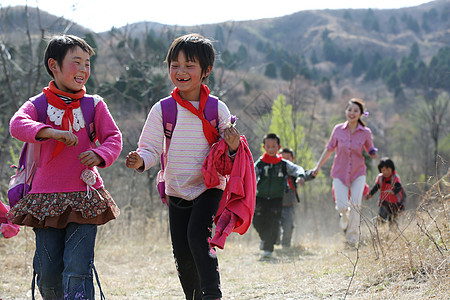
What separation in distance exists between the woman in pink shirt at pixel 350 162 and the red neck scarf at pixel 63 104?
14.8 feet

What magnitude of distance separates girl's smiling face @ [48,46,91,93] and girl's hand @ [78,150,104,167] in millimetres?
509

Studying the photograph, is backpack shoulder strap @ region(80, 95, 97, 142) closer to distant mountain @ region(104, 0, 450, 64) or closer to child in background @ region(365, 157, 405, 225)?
child in background @ region(365, 157, 405, 225)

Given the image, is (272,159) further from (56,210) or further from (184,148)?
(56,210)

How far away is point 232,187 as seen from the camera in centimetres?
326

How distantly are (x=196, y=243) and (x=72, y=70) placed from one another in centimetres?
128

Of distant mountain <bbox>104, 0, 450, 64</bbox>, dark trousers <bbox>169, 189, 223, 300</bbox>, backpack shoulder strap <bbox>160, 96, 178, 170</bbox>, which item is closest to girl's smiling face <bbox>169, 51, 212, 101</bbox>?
backpack shoulder strap <bbox>160, 96, 178, 170</bbox>

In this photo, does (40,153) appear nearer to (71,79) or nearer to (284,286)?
(71,79)

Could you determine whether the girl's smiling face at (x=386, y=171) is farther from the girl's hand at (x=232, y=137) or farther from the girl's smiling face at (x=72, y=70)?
the girl's smiling face at (x=72, y=70)

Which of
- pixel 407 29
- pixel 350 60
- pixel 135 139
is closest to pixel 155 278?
pixel 135 139

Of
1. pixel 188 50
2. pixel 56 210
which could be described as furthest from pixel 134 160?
pixel 188 50

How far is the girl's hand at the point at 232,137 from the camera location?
130 inches

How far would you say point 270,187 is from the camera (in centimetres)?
767

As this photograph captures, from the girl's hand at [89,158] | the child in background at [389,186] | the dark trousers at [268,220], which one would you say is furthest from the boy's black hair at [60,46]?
the child in background at [389,186]

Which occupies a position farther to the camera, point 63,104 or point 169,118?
point 169,118
